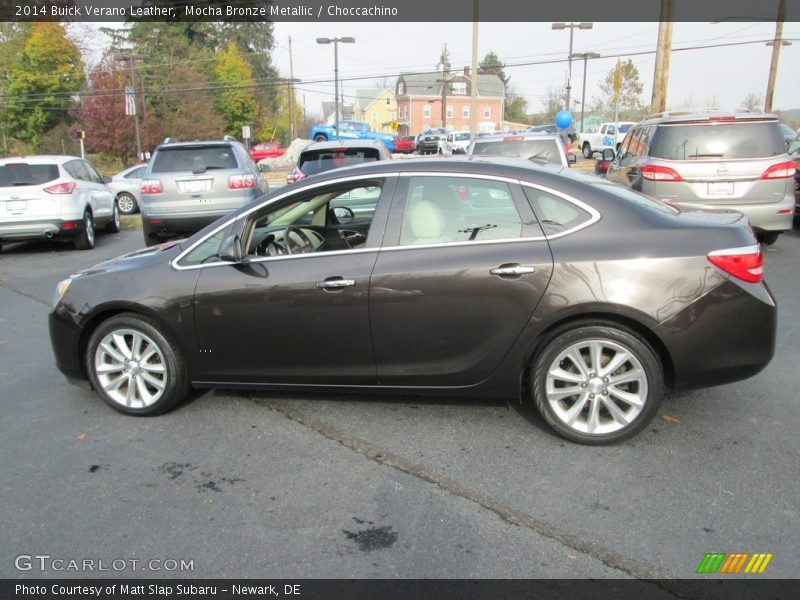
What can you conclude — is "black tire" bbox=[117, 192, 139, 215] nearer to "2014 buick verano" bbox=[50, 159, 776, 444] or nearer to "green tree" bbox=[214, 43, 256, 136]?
"2014 buick verano" bbox=[50, 159, 776, 444]

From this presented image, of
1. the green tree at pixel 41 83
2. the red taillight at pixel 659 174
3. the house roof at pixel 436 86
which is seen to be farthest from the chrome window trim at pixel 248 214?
the house roof at pixel 436 86

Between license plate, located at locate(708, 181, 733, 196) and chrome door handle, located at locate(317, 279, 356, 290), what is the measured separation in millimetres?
6143

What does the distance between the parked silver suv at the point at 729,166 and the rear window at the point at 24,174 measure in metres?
9.42

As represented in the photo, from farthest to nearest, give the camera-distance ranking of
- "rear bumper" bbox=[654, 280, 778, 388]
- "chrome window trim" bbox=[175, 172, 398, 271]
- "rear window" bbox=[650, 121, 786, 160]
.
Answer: "rear window" bbox=[650, 121, 786, 160]
"chrome window trim" bbox=[175, 172, 398, 271]
"rear bumper" bbox=[654, 280, 778, 388]

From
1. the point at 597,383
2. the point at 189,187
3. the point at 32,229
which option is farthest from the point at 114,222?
the point at 597,383

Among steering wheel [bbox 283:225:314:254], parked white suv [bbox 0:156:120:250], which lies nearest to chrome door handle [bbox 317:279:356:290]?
steering wheel [bbox 283:225:314:254]

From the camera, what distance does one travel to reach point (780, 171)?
323 inches

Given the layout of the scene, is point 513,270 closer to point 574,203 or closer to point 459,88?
point 574,203

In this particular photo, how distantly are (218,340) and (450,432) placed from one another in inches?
61.2

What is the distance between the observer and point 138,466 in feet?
12.0

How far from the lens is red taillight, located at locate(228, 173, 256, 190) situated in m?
10.3

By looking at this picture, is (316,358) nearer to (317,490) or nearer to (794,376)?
(317,490)

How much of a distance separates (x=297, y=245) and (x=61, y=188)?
8.08 meters

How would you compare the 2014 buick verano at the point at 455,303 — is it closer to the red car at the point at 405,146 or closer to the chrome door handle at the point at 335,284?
the chrome door handle at the point at 335,284
